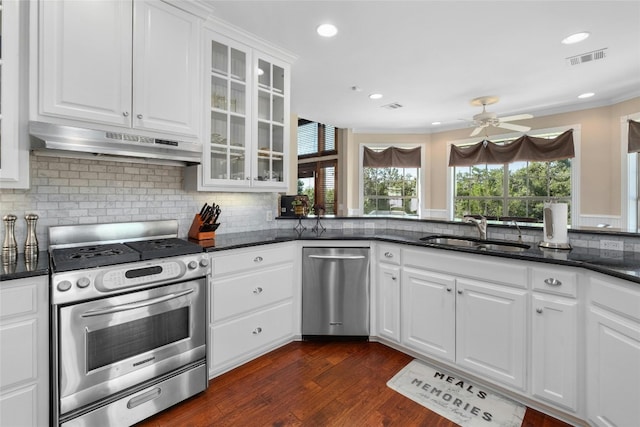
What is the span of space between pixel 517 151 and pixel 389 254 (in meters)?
A: 4.20

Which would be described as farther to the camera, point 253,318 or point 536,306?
point 253,318

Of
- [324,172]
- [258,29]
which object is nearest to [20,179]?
[258,29]

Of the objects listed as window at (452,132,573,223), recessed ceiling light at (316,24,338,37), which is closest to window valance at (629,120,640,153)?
window at (452,132,573,223)

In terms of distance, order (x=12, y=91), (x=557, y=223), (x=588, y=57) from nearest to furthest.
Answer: (x=12, y=91)
(x=557, y=223)
(x=588, y=57)

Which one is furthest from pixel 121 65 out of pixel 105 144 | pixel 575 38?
pixel 575 38

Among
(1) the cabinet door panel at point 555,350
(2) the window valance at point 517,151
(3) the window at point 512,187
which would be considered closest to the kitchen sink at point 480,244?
(1) the cabinet door panel at point 555,350

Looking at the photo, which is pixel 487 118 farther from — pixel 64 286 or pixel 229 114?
pixel 64 286

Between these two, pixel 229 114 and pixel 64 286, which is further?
pixel 229 114

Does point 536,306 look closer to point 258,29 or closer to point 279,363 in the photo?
point 279,363

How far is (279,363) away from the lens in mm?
2396

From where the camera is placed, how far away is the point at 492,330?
79.0 inches

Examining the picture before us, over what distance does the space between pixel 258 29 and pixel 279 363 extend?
2.68 meters

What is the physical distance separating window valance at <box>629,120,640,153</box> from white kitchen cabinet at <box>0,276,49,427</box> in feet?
20.0

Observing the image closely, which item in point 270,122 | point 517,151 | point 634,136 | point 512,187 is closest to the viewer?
point 270,122
